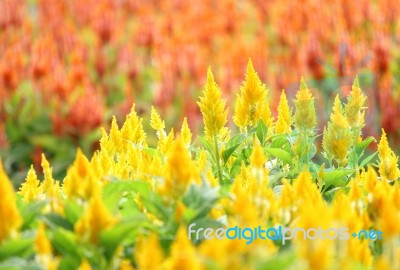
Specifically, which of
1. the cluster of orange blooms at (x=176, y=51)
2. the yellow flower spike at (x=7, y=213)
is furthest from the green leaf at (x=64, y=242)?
the cluster of orange blooms at (x=176, y=51)

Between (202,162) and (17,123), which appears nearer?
(202,162)

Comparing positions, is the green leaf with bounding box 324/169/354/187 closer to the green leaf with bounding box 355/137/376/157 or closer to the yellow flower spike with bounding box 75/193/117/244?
the green leaf with bounding box 355/137/376/157

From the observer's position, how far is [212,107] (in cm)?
232

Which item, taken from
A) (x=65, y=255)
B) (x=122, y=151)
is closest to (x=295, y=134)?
(x=122, y=151)

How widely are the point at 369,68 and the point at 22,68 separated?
2.78 m

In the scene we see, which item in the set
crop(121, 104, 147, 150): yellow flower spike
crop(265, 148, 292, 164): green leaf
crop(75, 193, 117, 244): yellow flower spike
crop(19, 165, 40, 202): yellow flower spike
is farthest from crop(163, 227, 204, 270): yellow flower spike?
crop(121, 104, 147, 150): yellow flower spike

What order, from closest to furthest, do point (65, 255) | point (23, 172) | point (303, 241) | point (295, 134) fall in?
point (303, 241)
point (65, 255)
point (295, 134)
point (23, 172)

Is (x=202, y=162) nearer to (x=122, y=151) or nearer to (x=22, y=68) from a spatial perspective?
(x=122, y=151)

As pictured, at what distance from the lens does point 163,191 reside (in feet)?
5.96

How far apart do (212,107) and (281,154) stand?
27cm

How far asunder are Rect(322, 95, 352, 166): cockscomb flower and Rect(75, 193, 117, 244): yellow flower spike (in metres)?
0.86

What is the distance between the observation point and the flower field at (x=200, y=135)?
1.64 metres

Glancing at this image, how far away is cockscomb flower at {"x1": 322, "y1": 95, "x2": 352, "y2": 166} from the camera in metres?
2.31

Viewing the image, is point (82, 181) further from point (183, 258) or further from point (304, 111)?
point (304, 111)
